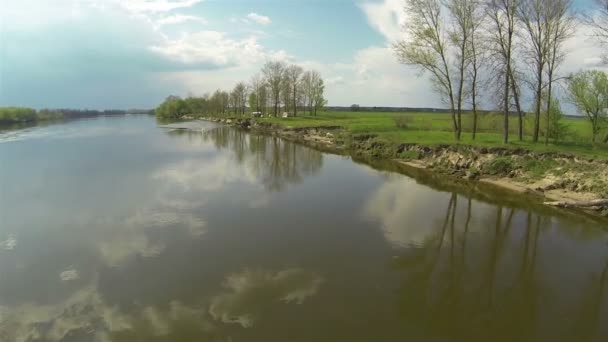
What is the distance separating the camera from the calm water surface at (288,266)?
8.18 metres

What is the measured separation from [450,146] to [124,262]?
28.1 metres

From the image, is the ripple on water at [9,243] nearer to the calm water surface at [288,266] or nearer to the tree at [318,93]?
the calm water surface at [288,266]

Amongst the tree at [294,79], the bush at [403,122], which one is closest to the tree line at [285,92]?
the tree at [294,79]

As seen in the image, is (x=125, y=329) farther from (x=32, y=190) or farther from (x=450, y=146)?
(x=450, y=146)

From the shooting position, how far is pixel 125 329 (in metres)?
7.89

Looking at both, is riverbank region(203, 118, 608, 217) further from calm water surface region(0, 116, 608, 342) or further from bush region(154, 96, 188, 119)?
bush region(154, 96, 188, 119)

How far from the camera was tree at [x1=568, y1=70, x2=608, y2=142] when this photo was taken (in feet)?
88.8

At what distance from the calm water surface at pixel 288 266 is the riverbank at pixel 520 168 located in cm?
290

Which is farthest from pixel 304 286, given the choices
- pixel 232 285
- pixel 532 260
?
pixel 532 260

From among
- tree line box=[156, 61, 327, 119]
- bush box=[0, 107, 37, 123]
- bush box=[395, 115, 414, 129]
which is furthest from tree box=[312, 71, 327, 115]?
bush box=[0, 107, 37, 123]

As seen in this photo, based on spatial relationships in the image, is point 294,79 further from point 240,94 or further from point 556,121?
point 556,121

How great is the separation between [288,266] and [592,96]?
30.4 metres

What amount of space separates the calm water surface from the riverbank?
2.90 meters

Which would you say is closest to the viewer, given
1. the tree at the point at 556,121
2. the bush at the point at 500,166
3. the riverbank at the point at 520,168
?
the riverbank at the point at 520,168
